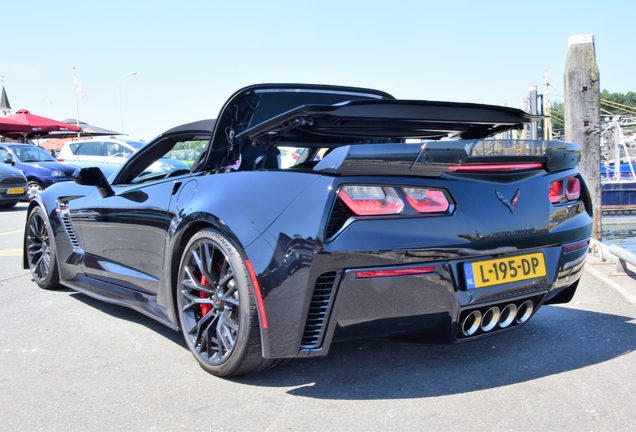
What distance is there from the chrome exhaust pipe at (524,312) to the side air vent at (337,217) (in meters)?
0.98

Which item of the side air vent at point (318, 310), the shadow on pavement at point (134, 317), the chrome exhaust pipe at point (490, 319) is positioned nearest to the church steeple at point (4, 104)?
the shadow on pavement at point (134, 317)

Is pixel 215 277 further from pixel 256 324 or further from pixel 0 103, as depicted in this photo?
pixel 0 103

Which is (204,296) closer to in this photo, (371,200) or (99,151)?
(371,200)

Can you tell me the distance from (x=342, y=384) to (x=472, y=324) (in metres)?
0.63

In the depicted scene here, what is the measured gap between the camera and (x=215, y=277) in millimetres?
3010

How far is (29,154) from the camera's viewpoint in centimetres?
1728

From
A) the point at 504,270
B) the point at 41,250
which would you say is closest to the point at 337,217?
the point at 504,270

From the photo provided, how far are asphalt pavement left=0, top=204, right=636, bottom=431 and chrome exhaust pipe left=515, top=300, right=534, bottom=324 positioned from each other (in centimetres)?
24

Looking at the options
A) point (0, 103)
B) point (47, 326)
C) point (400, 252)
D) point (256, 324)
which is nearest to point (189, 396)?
point (256, 324)

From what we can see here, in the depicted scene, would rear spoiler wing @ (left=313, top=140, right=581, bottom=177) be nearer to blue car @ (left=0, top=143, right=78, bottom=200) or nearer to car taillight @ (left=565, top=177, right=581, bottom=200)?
car taillight @ (left=565, top=177, right=581, bottom=200)

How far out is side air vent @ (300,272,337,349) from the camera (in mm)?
2479

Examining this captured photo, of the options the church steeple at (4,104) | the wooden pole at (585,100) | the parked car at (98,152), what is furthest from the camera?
the church steeple at (4,104)

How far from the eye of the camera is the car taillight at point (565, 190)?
9.98 ft

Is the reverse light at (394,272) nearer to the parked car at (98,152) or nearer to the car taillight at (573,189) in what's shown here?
the car taillight at (573,189)
